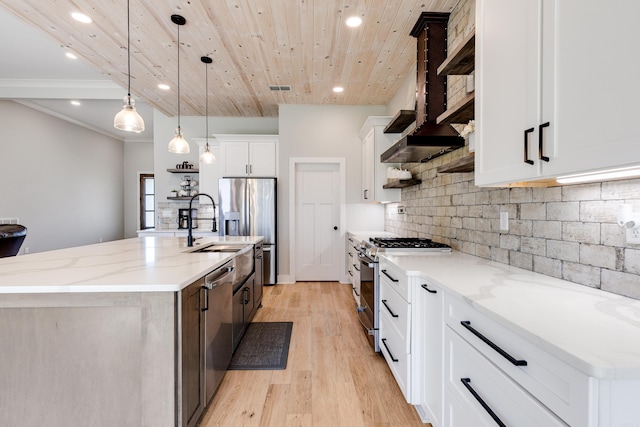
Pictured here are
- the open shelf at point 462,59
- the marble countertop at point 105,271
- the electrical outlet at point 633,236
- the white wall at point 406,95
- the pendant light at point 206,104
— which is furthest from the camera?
the white wall at point 406,95

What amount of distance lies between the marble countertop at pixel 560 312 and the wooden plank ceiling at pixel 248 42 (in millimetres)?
2248

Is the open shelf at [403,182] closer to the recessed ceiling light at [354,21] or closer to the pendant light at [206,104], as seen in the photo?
the recessed ceiling light at [354,21]

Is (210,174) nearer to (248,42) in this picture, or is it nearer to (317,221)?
(317,221)

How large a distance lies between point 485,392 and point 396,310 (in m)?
0.89

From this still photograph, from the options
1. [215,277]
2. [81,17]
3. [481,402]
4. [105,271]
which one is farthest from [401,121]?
[81,17]

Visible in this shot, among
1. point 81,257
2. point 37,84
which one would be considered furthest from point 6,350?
point 37,84

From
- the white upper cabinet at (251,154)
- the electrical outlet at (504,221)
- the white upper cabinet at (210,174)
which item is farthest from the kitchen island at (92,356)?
the white upper cabinet at (210,174)

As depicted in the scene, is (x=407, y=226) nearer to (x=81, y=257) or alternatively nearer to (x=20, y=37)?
(x=81, y=257)

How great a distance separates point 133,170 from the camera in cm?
845

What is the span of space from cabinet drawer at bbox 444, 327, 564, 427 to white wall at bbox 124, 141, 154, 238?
9258 millimetres

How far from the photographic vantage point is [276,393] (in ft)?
6.36

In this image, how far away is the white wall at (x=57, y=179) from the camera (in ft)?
17.3

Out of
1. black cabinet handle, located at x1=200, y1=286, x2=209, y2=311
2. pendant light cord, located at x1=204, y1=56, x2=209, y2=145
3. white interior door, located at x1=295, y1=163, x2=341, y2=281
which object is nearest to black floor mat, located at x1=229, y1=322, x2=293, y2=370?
black cabinet handle, located at x1=200, y1=286, x2=209, y2=311

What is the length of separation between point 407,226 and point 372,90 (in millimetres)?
2041
